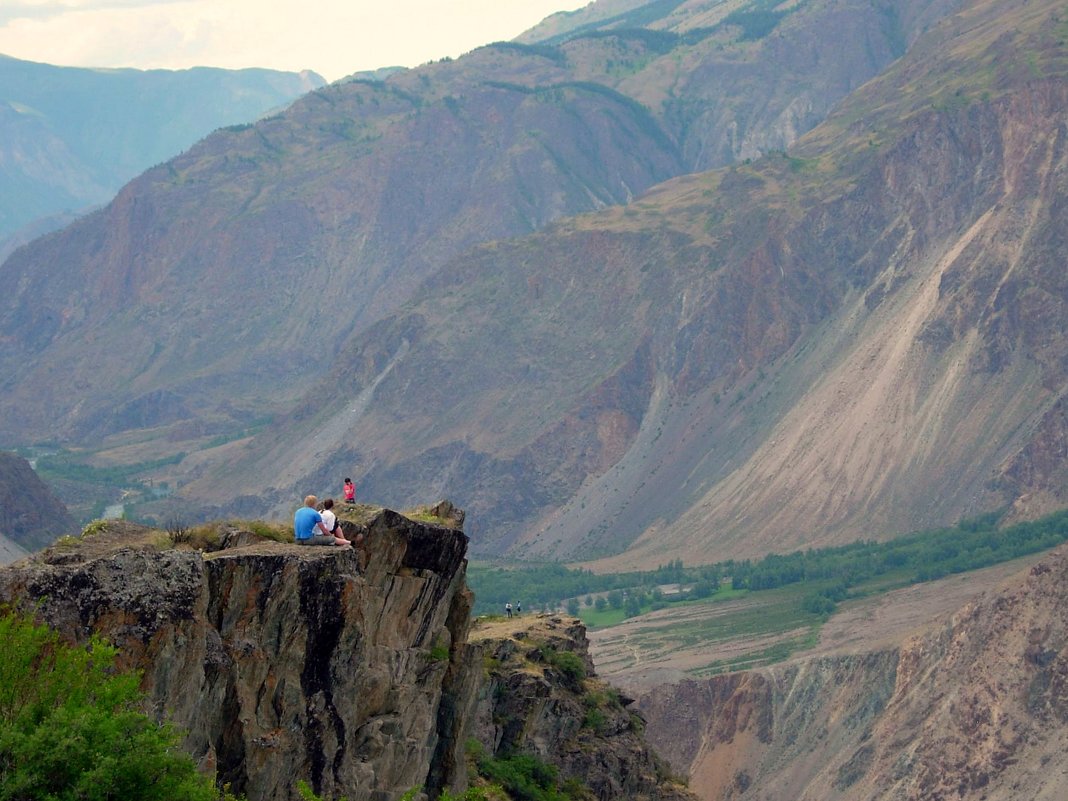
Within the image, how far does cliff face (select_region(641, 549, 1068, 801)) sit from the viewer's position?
104 meters

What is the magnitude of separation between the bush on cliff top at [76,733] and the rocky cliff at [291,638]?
1.39 m

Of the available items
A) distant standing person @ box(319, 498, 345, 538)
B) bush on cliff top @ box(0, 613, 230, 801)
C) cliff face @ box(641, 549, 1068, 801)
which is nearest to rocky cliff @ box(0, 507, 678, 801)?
distant standing person @ box(319, 498, 345, 538)

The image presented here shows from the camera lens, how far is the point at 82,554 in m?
31.3

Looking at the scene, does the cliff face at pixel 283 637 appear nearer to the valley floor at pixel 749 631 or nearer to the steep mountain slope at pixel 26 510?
the valley floor at pixel 749 631

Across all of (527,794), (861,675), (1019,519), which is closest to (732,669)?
(861,675)

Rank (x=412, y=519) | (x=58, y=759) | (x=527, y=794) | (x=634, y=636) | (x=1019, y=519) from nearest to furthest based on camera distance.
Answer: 1. (x=58, y=759)
2. (x=412, y=519)
3. (x=527, y=794)
4. (x=634, y=636)
5. (x=1019, y=519)

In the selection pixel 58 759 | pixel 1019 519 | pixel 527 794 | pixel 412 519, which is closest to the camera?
pixel 58 759

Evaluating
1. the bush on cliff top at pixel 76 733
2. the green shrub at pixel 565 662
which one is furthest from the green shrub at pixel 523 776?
the bush on cliff top at pixel 76 733

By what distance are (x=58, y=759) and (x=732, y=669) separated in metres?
113

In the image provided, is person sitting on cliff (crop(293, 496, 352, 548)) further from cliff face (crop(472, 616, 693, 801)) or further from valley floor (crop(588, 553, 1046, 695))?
valley floor (crop(588, 553, 1046, 695))

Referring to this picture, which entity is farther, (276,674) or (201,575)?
(276,674)

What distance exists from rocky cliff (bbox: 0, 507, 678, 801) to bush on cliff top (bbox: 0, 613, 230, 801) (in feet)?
4.57

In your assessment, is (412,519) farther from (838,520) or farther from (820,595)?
(838,520)

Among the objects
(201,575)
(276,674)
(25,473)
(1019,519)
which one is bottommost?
(1019,519)
